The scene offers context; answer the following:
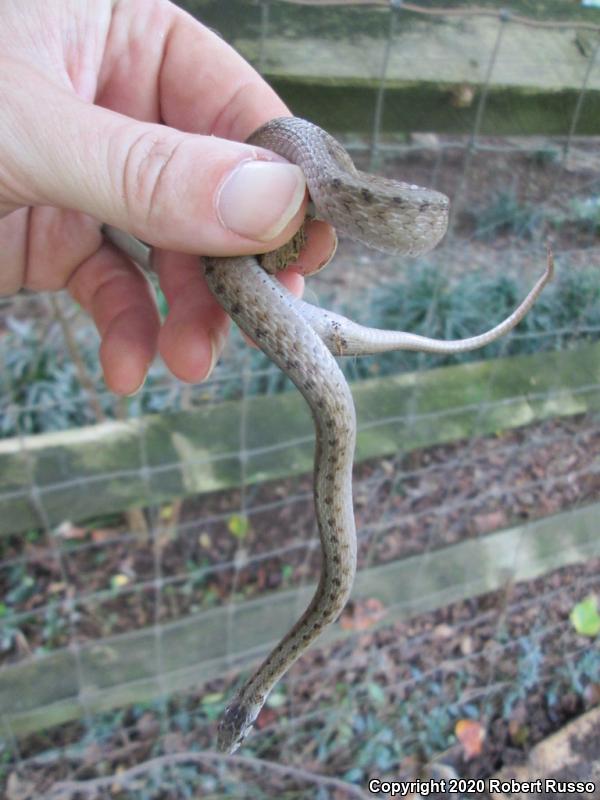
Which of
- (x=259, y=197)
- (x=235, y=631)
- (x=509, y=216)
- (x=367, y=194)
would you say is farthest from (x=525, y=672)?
(x=509, y=216)

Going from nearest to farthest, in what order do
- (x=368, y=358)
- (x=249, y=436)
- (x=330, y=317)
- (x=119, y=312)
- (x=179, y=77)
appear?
(x=330, y=317)
(x=179, y=77)
(x=119, y=312)
(x=249, y=436)
(x=368, y=358)

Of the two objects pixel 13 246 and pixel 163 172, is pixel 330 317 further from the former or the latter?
pixel 13 246

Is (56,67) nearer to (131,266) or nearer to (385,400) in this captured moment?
(131,266)

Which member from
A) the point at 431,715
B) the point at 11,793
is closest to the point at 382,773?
the point at 431,715

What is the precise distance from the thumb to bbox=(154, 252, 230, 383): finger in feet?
1.50

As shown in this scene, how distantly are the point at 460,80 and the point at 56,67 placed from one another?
83 centimetres

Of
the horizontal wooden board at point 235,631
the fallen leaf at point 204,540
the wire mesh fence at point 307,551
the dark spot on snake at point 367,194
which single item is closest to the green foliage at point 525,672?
the wire mesh fence at point 307,551

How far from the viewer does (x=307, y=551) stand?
10.2 ft

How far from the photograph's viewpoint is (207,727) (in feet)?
8.76

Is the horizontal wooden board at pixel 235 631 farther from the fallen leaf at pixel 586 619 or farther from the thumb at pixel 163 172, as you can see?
the thumb at pixel 163 172

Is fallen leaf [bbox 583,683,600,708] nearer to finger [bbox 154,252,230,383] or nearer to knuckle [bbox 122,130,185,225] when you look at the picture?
finger [bbox 154,252,230,383]

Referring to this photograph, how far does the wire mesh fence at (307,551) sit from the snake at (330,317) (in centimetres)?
40

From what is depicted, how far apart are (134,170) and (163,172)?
0.05 m

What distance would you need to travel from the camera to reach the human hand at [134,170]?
1.07 m
